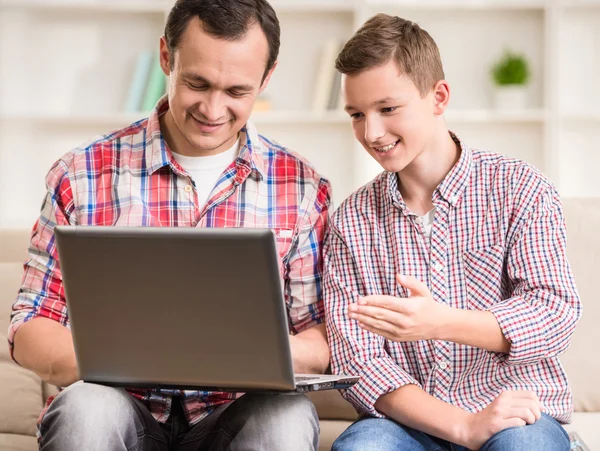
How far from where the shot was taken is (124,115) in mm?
3410

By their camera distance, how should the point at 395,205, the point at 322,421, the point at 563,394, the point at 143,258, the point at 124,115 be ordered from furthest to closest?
the point at 124,115
the point at 322,421
the point at 395,205
the point at 563,394
the point at 143,258

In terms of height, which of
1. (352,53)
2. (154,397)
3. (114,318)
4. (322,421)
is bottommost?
(322,421)

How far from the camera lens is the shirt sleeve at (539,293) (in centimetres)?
140

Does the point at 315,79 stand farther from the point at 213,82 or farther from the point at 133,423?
the point at 133,423

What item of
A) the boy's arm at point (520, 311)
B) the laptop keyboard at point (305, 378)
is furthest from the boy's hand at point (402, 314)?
the laptop keyboard at point (305, 378)

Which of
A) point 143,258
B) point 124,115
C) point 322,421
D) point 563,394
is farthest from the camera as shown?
point 124,115

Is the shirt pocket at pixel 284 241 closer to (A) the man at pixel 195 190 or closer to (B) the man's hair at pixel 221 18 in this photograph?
(A) the man at pixel 195 190

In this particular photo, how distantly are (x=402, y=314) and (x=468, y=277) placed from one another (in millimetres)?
266

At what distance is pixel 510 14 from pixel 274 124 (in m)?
1.03

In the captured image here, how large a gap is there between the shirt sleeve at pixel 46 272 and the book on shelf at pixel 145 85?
73.6 inches

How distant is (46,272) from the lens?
5.08ft

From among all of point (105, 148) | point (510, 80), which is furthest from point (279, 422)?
point (510, 80)

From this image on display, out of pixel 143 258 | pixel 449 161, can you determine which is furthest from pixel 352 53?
pixel 143 258

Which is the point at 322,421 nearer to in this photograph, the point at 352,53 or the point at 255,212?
the point at 255,212
